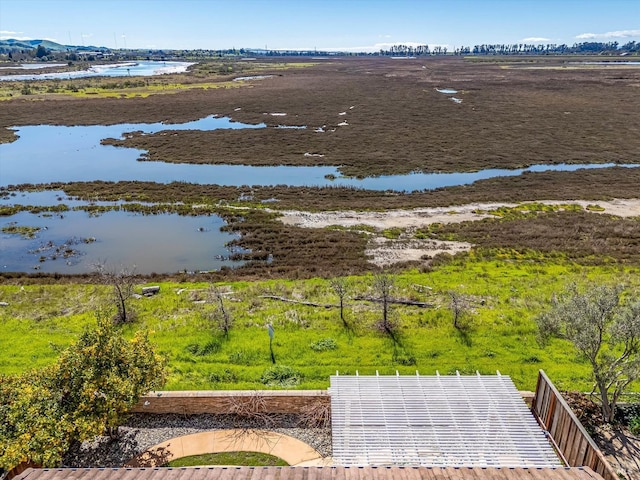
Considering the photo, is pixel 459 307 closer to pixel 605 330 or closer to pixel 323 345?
pixel 323 345

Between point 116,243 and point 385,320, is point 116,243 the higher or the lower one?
the lower one

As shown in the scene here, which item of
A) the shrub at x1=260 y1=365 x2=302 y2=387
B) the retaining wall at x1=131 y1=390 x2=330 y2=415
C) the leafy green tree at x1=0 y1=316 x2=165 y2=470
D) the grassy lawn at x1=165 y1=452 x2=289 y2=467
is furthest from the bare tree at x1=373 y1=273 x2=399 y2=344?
the leafy green tree at x1=0 y1=316 x2=165 y2=470

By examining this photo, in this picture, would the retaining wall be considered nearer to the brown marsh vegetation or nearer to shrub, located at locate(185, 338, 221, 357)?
shrub, located at locate(185, 338, 221, 357)

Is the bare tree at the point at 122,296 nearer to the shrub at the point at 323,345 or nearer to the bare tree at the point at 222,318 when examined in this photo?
the bare tree at the point at 222,318

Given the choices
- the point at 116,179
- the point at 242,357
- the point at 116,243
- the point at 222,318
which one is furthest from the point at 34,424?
the point at 116,179

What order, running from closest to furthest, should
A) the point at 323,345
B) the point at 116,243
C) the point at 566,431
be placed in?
1. the point at 566,431
2. the point at 323,345
3. the point at 116,243

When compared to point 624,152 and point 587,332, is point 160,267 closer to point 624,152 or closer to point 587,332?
point 587,332

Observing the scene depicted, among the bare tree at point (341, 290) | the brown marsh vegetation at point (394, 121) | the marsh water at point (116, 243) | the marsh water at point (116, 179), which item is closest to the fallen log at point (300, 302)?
the bare tree at point (341, 290)
